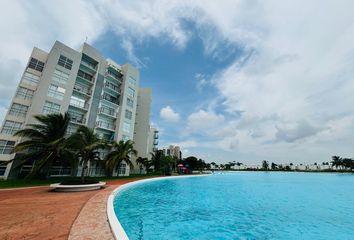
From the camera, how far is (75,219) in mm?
6297

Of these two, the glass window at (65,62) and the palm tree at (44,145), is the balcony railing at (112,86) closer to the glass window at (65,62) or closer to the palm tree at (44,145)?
the glass window at (65,62)

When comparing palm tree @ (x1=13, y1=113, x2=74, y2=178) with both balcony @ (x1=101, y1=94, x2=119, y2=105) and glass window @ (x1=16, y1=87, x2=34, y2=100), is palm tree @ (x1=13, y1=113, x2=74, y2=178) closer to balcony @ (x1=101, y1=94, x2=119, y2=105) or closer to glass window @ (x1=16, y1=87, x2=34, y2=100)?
glass window @ (x1=16, y1=87, x2=34, y2=100)

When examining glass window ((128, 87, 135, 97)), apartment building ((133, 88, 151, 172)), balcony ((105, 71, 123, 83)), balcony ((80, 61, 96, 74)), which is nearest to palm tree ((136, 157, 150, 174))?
apartment building ((133, 88, 151, 172))

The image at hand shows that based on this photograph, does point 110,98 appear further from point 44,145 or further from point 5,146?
point 5,146

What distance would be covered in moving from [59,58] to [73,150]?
14966 mm

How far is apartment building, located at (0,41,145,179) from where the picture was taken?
866 inches

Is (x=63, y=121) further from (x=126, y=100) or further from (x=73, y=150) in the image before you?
(x=126, y=100)

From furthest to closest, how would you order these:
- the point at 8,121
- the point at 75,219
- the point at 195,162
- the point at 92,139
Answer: the point at 195,162, the point at 8,121, the point at 92,139, the point at 75,219

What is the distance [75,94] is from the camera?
2789 centimetres

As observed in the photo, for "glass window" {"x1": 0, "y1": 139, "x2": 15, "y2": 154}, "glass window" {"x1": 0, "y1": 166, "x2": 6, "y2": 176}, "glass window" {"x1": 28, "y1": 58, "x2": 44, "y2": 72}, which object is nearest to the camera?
"glass window" {"x1": 0, "y1": 166, "x2": 6, "y2": 176}

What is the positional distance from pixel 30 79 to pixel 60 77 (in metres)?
3.52

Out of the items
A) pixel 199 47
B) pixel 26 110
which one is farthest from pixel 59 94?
pixel 199 47

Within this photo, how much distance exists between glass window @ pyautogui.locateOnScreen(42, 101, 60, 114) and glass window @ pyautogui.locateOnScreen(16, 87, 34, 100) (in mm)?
2460

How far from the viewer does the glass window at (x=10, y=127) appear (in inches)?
820
